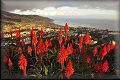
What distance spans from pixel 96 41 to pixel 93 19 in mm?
297

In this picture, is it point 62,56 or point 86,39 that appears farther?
point 86,39

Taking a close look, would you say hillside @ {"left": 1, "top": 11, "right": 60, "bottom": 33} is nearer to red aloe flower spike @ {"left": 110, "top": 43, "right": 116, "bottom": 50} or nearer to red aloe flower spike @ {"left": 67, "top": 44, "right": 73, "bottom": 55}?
red aloe flower spike @ {"left": 67, "top": 44, "right": 73, "bottom": 55}

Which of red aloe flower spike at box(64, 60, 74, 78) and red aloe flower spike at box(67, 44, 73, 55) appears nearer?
red aloe flower spike at box(64, 60, 74, 78)

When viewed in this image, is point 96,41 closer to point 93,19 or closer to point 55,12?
point 93,19

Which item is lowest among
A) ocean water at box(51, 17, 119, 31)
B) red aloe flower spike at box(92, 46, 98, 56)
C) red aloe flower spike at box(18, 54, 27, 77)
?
red aloe flower spike at box(18, 54, 27, 77)

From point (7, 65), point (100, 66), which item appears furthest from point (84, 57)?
point (7, 65)

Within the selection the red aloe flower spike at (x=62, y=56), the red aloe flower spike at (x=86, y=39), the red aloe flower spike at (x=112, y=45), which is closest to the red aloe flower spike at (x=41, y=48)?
the red aloe flower spike at (x=62, y=56)

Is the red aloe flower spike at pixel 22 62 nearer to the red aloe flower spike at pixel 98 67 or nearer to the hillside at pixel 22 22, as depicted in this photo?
the hillside at pixel 22 22

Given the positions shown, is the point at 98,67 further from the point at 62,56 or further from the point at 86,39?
the point at 62,56

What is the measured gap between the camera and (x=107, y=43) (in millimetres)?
4715

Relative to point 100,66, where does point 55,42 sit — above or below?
above

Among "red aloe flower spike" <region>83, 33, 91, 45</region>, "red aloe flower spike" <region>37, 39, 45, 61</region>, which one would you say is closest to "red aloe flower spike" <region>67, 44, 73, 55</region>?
"red aloe flower spike" <region>83, 33, 91, 45</region>

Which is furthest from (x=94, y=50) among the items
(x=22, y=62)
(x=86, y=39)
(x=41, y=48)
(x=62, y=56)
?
(x=22, y=62)

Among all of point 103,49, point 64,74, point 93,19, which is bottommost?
point 64,74
